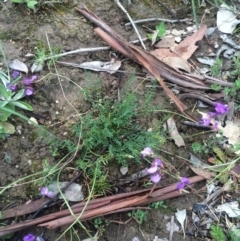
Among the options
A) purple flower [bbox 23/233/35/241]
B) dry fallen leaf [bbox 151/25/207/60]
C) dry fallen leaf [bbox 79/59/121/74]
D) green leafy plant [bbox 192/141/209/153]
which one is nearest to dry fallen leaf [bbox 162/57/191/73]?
dry fallen leaf [bbox 151/25/207/60]

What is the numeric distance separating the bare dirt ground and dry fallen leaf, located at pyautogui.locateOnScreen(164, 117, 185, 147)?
3cm

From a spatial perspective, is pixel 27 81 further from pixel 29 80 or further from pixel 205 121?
pixel 205 121

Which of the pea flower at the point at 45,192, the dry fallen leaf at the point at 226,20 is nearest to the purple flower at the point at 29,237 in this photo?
the pea flower at the point at 45,192

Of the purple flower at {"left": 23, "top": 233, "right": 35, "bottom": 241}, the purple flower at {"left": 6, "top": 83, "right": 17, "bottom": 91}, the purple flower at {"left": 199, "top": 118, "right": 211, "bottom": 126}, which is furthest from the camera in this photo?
the purple flower at {"left": 199, "top": 118, "right": 211, "bottom": 126}

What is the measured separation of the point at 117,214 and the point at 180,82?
73cm

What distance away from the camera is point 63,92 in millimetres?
2189

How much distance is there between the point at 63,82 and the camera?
221cm

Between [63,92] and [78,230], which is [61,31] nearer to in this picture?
[63,92]

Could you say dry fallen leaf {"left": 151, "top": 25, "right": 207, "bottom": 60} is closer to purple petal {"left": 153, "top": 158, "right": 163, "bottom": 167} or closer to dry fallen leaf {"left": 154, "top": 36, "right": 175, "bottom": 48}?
dry fallen leaf {"left": 154, "top": 36, "right": 175, "bottom": 48}

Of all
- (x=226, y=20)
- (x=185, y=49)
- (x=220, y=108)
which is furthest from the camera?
(x=226, y=20)

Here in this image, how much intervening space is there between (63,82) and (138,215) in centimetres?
71

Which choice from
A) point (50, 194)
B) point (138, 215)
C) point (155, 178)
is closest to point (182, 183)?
point (155, 178)

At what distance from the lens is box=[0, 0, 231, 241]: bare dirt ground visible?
1989mm

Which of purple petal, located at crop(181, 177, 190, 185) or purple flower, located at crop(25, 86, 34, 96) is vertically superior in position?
purple flower, located at crop(25, 86, 34, 96)
